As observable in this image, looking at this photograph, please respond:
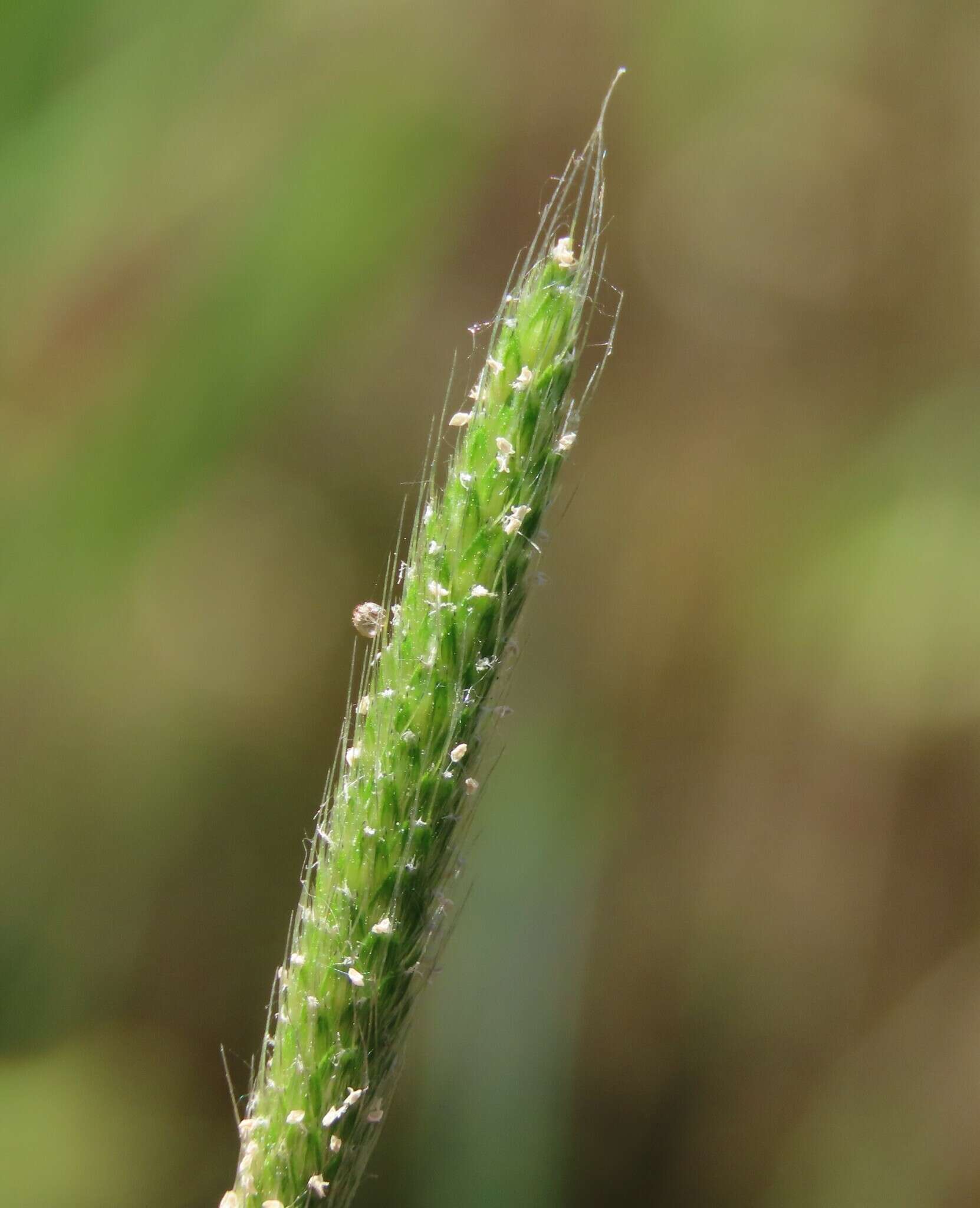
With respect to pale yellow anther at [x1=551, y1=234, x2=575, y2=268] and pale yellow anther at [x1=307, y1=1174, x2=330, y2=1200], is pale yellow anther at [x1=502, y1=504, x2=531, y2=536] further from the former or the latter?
pale yellow anther at [x1=307, y1=1174, x2=330, y2=1200]

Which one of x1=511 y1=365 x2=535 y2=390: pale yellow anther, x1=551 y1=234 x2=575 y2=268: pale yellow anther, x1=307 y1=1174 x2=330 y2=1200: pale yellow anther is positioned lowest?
x1=307 y1=1174 x2=330 y2=1200: pale yellow anther

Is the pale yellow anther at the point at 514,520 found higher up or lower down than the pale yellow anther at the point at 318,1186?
higher up

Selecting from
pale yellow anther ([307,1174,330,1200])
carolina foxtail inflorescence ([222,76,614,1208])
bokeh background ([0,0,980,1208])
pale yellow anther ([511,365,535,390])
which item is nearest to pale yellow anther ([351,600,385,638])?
carolina foxtail inflorescence ([222,76,614,1208])

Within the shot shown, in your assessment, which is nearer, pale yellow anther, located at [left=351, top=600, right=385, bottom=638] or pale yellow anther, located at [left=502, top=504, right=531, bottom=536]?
pale yellow anther, located at [left=502, top=504, right=531, bottom=536]

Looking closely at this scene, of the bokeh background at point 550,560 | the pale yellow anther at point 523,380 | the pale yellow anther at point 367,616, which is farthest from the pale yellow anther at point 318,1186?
the bokeh background at point 550,560

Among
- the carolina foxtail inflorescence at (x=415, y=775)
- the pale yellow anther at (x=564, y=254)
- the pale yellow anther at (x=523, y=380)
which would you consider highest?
the pale yellow anther at (x=564, y=254)

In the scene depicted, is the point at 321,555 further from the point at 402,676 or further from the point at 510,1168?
the point at 402,676

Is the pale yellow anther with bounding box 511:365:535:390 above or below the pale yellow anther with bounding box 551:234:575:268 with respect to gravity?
below

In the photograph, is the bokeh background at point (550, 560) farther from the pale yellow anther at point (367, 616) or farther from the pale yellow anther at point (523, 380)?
the pale yellow anther at point (523, 380)
